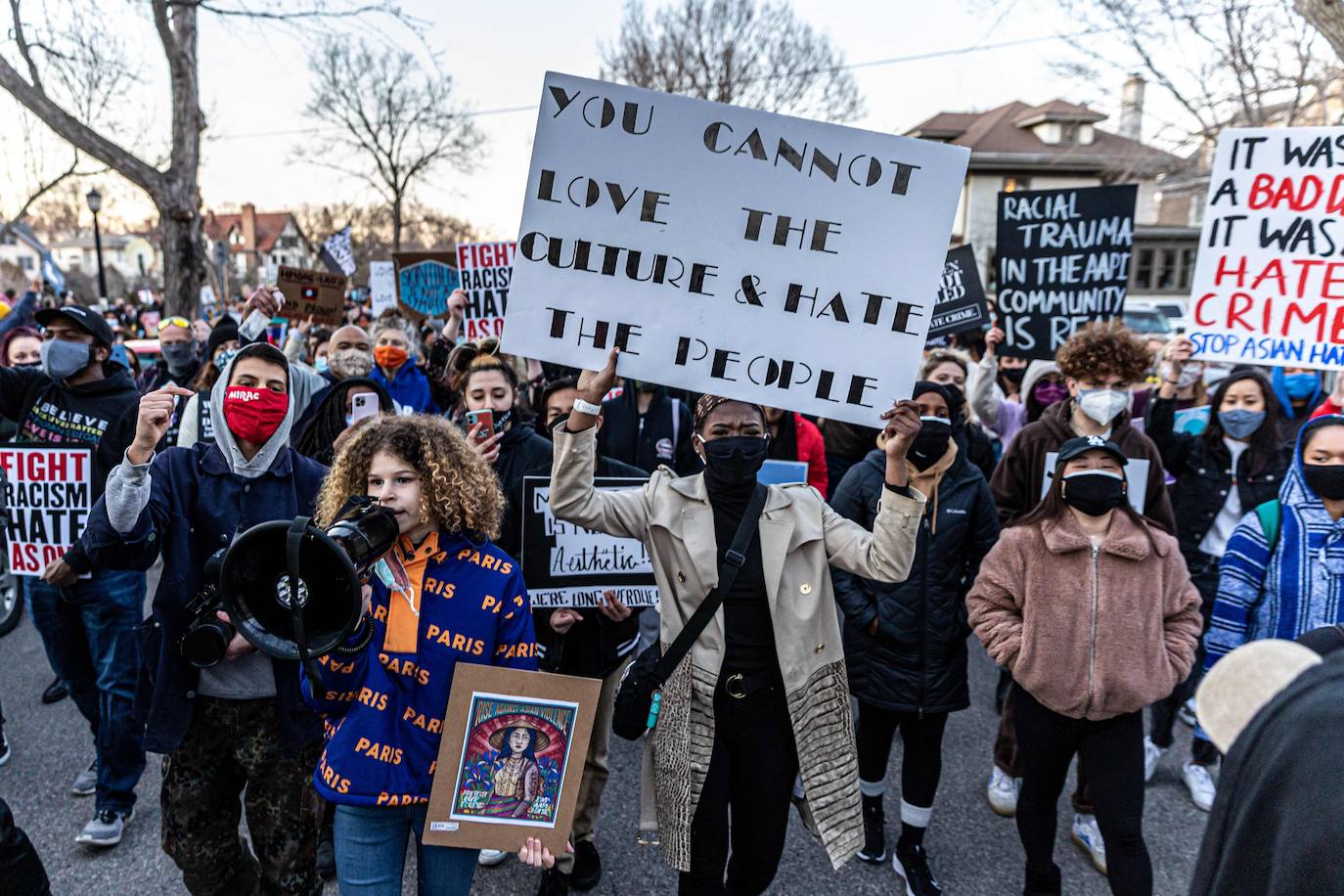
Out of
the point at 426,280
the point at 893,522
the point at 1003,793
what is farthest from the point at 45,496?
the point at 426,280

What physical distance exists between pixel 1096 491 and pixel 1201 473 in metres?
2.11

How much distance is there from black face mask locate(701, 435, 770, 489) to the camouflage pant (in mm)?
1653

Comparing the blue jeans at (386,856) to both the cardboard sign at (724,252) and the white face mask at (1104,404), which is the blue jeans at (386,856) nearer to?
the cardboard sign at (724,252)

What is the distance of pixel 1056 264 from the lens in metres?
5.62

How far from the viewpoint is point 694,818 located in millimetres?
2695

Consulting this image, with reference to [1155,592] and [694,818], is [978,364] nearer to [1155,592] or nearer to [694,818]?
[1155,592]

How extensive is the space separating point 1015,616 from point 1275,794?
2.48 m

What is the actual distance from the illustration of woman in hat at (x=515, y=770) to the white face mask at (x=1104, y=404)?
3178 mm

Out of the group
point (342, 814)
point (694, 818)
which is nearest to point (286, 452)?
point (342, 814)

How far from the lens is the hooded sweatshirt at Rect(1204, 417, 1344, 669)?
10.3ft

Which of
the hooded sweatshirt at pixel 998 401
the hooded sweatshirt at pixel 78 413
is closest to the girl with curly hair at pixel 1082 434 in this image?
the hooded sweatshirt at pixel 998 401

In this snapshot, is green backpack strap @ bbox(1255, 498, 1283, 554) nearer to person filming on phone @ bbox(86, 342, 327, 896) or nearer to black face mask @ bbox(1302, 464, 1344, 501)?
black face mask @ bbox(1302, 464, 1344, 501)

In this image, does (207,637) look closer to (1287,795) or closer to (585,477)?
(585,477)

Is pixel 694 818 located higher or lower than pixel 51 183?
lower
